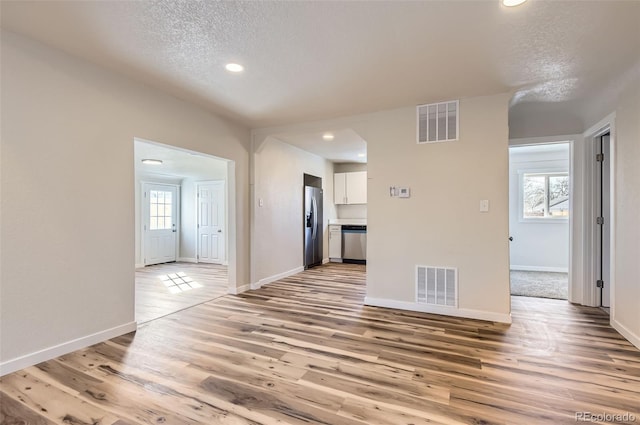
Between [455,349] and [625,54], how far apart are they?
2804 millimetres

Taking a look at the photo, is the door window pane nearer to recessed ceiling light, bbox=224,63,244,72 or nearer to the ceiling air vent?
the ceiling air vent

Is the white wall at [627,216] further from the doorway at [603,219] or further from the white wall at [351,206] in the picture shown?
the white wall at [351,206]

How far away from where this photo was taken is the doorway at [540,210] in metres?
6.29

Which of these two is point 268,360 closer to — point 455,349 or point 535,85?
point 455,349

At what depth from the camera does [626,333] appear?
288 cm

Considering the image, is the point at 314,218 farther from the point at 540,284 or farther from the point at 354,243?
the point at 540,284

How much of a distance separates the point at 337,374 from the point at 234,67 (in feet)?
8.86

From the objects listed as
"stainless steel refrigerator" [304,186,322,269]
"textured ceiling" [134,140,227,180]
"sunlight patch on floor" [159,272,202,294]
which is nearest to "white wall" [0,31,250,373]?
"textured ceiling" [134,140,227,180]

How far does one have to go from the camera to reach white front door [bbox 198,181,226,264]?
7.69 metres

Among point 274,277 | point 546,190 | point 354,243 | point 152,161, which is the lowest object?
point 274,277

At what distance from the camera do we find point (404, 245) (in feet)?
12.4

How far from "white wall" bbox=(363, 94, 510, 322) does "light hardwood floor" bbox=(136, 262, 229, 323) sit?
2.46m

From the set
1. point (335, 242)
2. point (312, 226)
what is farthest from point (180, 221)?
point (335, 242)

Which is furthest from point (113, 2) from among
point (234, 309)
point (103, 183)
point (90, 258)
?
point (234, 309)
